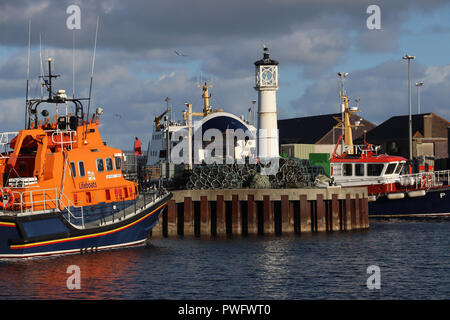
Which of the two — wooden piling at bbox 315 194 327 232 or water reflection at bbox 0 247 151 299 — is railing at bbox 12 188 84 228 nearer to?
water reflection at bbox 0 247 151 299

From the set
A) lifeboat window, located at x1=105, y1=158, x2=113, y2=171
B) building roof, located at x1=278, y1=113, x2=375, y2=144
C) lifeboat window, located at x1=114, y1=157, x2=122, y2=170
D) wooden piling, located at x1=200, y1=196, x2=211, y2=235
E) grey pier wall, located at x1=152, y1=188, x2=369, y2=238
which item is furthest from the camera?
building roof, located at x1=278, y1=113, x2=375, y2=144

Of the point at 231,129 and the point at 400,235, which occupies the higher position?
the point at 231,129

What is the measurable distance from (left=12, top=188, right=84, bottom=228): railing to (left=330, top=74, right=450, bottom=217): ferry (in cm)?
2122

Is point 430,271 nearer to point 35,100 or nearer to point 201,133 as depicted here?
point 35,100

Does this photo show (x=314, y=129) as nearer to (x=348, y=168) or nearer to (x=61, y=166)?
(x=348, y=168)

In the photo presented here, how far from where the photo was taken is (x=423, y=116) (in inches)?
2916

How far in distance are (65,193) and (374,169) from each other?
928 inches

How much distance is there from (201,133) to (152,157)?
490cm

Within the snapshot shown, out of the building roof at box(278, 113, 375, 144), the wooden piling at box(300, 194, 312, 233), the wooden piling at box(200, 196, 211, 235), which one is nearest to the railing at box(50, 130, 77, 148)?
the wooden piling at box(200, 196, 211, 235)

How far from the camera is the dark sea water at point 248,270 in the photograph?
21.9m

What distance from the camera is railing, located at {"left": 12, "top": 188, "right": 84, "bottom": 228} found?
26.2m

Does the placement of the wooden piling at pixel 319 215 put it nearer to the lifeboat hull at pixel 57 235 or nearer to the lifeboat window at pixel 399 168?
the lifeboat hull at pixel 57 235
